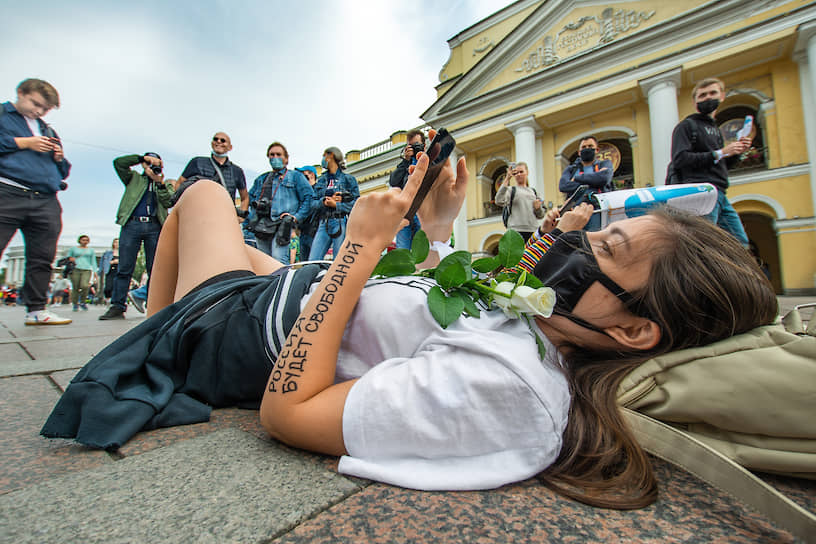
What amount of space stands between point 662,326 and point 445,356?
1.91 ft

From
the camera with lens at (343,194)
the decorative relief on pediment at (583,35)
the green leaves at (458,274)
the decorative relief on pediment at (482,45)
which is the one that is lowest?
the green leaves at (458,274)

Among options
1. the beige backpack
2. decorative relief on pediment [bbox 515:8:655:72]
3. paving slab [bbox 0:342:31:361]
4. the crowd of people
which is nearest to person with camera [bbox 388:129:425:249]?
the crowd of people

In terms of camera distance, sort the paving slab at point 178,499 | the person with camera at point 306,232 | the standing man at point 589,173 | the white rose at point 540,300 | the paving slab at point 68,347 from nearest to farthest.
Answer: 1. the paving slab at point 178,499
2. the white rose at point 540,300
3. the paving slab at point 68,347
4. the standing man at point 589,173
5. the person with camera at point 306,232

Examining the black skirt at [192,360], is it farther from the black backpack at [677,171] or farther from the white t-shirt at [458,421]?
the black backpack at [677,171]

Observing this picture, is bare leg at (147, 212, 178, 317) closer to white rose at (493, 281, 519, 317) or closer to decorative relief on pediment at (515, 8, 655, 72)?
white rose at (493, 281, 519, 317)

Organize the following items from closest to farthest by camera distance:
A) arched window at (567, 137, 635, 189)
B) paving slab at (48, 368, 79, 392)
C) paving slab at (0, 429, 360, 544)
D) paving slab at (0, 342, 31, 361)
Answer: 1. paving slab at (0, 429, 360, 544)
2. paving slab at (48, 368, 79, 392)
3. paving slab at (0, 342, 31, 361)
4. arched window at (567, 137, 635, 189)

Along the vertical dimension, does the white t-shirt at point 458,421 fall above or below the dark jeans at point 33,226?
below

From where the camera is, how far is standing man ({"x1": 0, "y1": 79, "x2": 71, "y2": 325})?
10.3 ft

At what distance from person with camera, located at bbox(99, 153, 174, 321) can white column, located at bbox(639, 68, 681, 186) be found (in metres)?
11.9

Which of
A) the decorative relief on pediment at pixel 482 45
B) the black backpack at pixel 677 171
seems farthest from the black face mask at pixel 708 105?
the decorative relief on pediment at pixel 482 45

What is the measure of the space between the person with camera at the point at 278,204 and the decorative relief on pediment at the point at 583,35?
12.5 meters

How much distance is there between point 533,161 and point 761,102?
6039mm

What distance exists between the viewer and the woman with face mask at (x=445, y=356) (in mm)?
750

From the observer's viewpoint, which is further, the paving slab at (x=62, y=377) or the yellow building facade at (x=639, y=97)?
the yellow building facade at (x=639, y=97)
